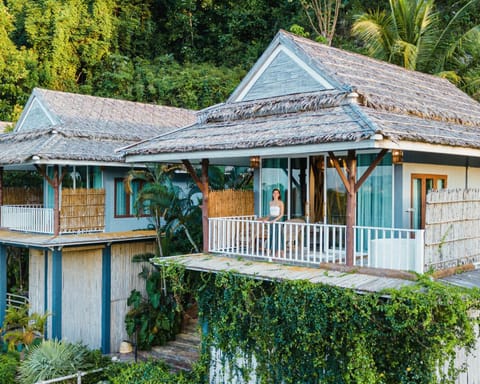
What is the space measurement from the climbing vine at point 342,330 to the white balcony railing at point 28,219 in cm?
668

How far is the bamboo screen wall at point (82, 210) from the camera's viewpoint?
567 inches

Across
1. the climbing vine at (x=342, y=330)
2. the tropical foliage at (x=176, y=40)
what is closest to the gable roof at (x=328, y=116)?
the climbing vine at (x=342, y=330)

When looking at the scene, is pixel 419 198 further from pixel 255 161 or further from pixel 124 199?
pixel 124 199

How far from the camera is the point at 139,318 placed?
1490cm

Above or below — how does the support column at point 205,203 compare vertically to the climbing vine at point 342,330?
above

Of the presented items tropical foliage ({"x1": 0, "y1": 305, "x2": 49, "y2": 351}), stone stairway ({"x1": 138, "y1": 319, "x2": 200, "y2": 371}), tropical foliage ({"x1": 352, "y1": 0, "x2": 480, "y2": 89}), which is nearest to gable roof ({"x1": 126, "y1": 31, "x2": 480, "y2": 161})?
tropical foliage ({"x1": 0, "y1": 305, "x2": 49, "y2": 351})

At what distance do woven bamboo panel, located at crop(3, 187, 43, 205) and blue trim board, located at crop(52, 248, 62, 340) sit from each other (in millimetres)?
5295

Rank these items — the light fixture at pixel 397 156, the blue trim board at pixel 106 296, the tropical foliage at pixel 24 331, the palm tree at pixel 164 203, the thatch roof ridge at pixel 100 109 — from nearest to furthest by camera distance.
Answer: the light fixture at pixel 397 156, the tropical foliage at pixel 24 331, the palm tree at pixel 164 203, the blue trim board at pixel 106 296, the thatch roof ridge at pixel 100 109

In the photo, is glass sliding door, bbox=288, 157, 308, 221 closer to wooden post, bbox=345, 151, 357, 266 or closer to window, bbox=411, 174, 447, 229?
window, bbox=411, 174, 447, 229

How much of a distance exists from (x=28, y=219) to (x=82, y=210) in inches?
61.5

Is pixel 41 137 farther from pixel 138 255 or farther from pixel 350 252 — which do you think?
pixel 350 252

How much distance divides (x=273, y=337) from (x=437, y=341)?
8.88ft

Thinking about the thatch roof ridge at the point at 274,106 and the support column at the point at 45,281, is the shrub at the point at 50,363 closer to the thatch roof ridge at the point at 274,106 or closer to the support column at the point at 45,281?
the support column at the point at 45,281

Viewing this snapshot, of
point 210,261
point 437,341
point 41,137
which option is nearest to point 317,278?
point 437,341
